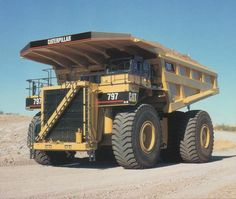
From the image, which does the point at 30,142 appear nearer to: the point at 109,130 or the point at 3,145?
the point at 109,130

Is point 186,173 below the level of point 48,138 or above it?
below

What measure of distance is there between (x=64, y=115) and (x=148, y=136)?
91.5 inches

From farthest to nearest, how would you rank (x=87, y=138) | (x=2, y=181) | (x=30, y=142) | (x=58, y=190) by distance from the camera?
(x=30, y=142)
(x=87, y=138)
(x=2, y=181)
(x=58, y=190)

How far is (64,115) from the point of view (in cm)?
1225

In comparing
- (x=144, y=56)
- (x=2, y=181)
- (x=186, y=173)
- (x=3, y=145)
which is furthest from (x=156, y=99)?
(x=3, y=145)

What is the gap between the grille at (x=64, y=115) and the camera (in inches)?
471

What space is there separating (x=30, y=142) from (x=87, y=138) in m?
2.39

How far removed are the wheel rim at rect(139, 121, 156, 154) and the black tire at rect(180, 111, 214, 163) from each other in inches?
74.4

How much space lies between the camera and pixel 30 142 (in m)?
13.2

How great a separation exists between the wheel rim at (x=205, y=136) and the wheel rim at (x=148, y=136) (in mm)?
2603

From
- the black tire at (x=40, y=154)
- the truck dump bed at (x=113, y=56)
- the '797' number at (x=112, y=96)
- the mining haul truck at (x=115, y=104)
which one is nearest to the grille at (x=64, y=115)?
the mining haul truck at (x=115, y=104)

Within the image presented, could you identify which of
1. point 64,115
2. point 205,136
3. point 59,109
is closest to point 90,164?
point 64,115

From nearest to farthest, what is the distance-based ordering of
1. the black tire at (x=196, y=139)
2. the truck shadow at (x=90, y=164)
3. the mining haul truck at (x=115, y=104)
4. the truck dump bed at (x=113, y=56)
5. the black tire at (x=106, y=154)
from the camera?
1. the mining haul truck at (x=115, y=104)
2. the truck dump bed at (x=113, y=56)
3. the truck shadow at (x=90, y=164)
4. the black tire at (x=196, y=139)
5. the black tire at (x=106, y=154)

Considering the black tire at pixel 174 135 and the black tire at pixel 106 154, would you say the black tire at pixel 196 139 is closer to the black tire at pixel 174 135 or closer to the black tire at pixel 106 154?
the black tire at pixel 174 135
